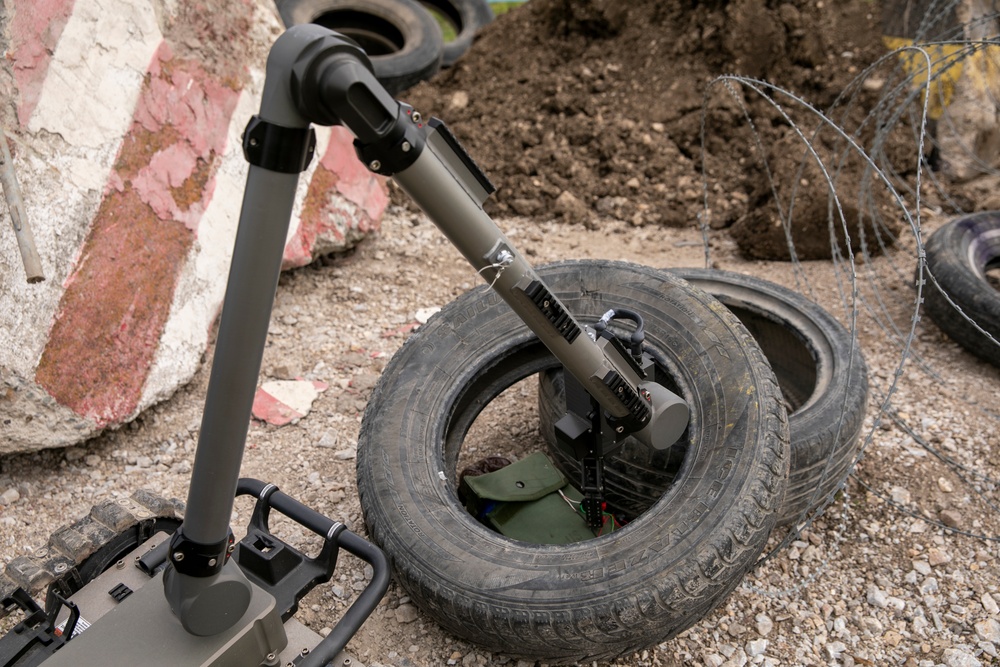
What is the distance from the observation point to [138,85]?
425cm

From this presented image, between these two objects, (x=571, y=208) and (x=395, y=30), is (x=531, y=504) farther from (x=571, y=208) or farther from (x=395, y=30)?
(x=395, y=30)

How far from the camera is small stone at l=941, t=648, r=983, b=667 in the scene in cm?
295

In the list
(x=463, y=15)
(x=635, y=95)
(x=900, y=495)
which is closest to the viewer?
(x=900, y=495)

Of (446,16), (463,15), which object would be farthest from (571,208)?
(446,16)

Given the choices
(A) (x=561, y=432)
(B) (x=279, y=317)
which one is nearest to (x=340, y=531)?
(A) (x=561, y=432)

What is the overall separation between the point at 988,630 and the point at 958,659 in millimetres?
205

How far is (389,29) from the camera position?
345 inches

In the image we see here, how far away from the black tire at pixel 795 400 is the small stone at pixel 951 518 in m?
0.45

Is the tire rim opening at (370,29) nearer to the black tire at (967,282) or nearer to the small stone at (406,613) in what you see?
the black tire at (967,282)

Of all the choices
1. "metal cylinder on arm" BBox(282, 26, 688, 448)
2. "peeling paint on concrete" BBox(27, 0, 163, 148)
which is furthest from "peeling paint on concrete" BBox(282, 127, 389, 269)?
"metal cylinder on arm" BBox(282, 26, 688, 448)

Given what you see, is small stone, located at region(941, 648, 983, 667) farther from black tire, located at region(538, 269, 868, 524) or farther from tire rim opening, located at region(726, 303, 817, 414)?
tire rim opening, located at region(726, 303, 817, 414)

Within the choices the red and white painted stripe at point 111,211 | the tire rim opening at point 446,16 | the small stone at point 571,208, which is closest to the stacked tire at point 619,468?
the red and white painted stripe at point 111,211

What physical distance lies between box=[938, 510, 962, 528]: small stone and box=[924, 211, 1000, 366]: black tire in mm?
1263

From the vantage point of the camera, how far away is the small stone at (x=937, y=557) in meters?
3.36
